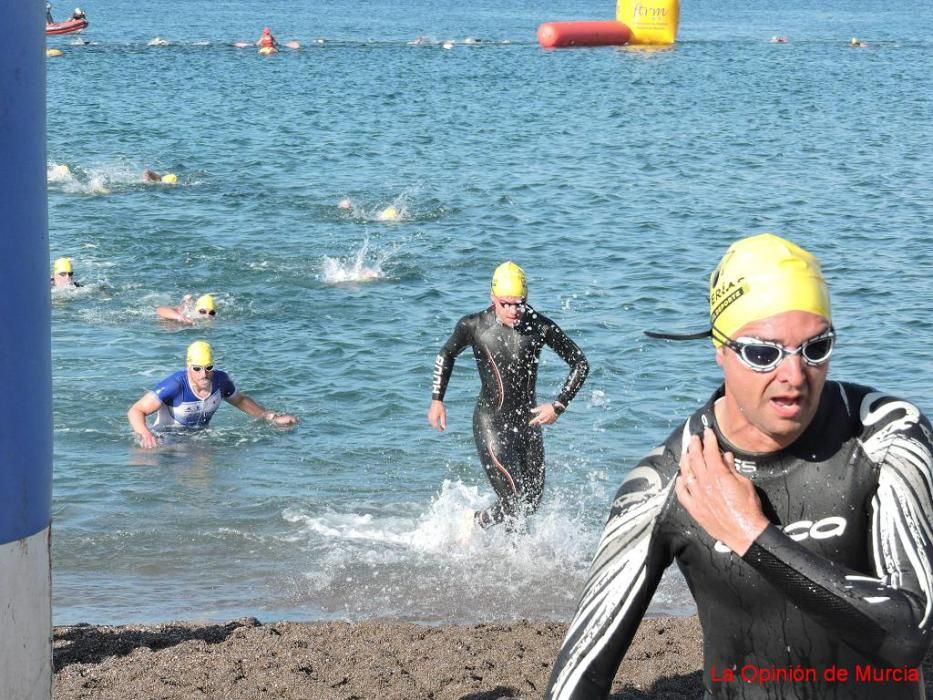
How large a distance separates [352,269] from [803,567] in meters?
18.0

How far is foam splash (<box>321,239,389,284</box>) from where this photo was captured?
792 inches

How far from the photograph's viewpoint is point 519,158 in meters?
31.9

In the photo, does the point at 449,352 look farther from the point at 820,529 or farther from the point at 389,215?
the point at 389,215

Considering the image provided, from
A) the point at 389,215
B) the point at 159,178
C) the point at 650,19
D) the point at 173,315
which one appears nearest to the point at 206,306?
the point at 173,315

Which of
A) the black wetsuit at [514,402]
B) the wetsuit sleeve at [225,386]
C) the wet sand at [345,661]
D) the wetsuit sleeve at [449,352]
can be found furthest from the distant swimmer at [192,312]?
the wet sand at [345,661]

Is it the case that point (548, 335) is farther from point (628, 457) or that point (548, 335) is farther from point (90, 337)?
point (90, 337)

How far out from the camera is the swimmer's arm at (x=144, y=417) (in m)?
12.8

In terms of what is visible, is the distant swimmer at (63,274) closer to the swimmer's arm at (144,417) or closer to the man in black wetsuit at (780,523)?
the swimmer's arm at (144,417)

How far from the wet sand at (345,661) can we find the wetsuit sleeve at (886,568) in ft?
12.4

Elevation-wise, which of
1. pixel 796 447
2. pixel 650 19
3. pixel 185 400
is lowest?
pixel 185 400

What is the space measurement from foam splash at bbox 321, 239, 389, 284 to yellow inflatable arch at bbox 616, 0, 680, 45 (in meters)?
41.0

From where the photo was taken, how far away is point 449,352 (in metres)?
10.7

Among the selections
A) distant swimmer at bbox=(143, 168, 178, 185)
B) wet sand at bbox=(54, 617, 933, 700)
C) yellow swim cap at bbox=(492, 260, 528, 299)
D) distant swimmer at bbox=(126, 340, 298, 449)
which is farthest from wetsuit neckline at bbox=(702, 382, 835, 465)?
distant swimmer at bbox=(143, 168, 178, 185)

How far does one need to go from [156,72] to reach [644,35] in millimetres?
22186
